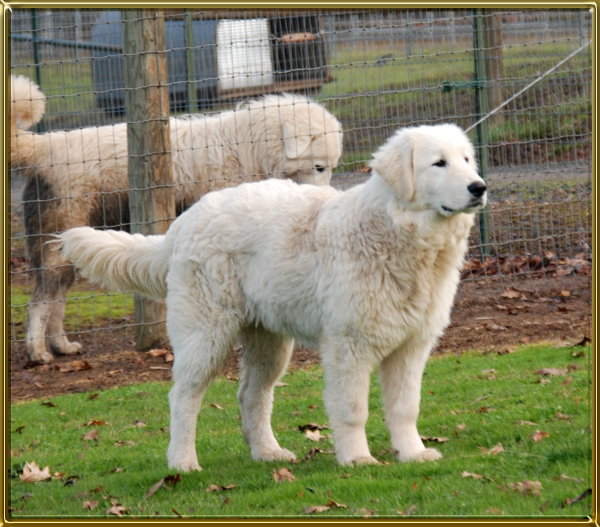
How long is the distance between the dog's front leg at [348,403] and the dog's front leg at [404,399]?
0.21 metres

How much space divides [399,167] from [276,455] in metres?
2.05

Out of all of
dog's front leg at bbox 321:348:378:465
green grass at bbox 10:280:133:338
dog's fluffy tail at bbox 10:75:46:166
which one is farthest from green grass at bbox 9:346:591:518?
dog's fluffy tail at bbox 10:75:46:166

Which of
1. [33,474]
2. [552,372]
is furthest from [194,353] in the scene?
[552,372]

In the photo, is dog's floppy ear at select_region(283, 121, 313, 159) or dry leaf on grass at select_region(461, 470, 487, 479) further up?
dog's floppy ear at select_region(283, 121, 313, 159)

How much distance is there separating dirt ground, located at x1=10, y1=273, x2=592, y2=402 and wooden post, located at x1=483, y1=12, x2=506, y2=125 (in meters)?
2.11

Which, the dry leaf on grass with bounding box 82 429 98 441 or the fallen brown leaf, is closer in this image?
the fallen brown leaf

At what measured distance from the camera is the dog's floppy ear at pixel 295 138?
29.3ft

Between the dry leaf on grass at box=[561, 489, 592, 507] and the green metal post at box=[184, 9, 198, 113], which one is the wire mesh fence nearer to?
the green metal post at box=[184, 9, 198, 113]

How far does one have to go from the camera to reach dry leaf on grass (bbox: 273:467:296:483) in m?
4.77

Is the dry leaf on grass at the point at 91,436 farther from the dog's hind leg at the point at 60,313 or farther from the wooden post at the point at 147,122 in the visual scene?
the dog's hind leg at the point at 60,313

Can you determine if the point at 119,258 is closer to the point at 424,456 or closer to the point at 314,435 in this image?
the point at 314,435

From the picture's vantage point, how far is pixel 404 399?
5008mm
